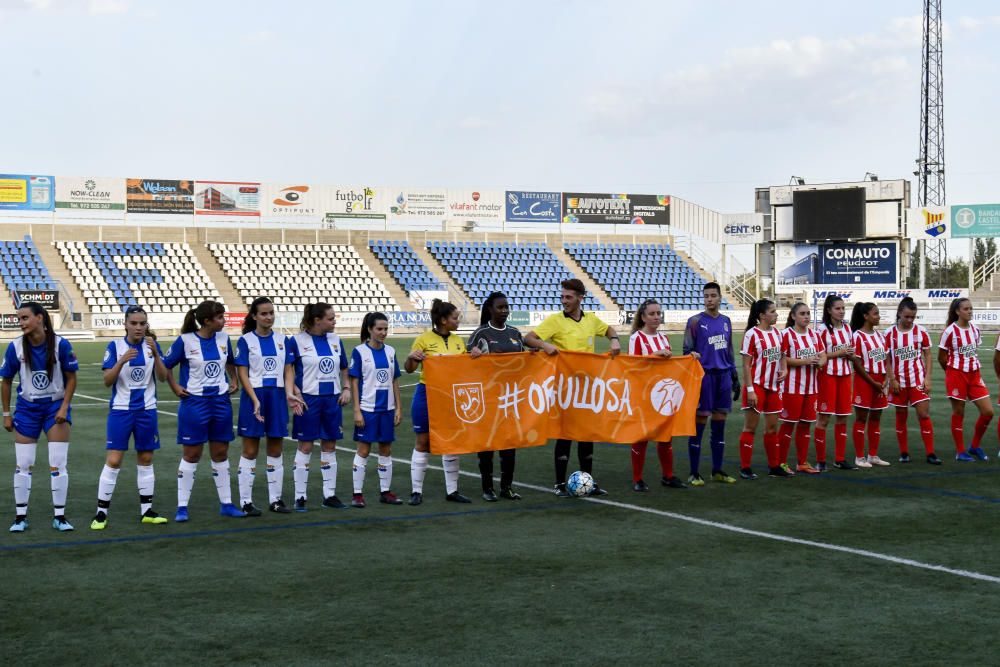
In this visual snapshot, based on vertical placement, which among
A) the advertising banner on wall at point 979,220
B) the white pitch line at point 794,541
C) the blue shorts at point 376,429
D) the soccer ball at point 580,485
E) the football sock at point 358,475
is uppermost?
the advertising banner on wall at point 979,220

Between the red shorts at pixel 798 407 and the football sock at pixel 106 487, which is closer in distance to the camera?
the football sock at pixel 106 487

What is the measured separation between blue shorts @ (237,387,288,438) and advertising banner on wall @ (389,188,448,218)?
60.7 m

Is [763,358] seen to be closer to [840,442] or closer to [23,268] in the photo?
[840,442]

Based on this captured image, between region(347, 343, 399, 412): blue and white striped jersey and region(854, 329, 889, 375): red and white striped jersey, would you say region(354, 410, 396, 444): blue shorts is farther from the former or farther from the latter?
region(854, 329, 889, 375): red and white striped jersey

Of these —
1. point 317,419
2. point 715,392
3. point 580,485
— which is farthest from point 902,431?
point 317,419

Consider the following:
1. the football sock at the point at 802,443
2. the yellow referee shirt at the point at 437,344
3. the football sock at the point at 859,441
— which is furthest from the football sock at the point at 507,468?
the football sock at the point at 859,441

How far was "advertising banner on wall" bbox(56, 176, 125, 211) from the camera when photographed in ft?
203

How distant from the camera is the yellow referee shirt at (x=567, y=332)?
1096 cm

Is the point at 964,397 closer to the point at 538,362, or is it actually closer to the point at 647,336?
the point at 647,336

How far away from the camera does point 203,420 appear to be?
9.52 m

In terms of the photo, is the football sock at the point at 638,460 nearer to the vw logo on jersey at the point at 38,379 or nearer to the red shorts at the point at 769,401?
the red shorts at the point at 769,401

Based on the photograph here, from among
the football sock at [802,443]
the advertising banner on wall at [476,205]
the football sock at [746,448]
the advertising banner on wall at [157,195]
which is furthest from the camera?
the advertising banner on wall at [476,205]

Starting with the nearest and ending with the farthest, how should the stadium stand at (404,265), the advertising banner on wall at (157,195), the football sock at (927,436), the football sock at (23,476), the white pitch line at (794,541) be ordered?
1. the white pitch line at (794,541)
2. the football sock at (23,476)
3. the football sock at (927,436)
4. the stadium stand at (404,265)
5. the advertising banner on wall at (157,195)

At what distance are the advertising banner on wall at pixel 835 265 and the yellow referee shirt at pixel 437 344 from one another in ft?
151
